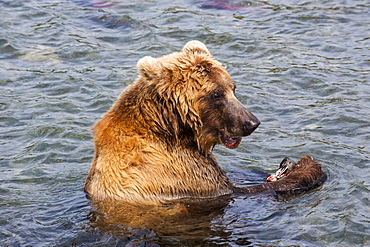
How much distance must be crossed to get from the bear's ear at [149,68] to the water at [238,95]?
1501 mm

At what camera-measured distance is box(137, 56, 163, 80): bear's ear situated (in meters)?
5.98

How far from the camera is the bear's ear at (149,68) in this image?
5980 millimetres

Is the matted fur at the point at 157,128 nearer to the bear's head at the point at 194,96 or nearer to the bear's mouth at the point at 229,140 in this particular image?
the bear's head at the point at 194,96

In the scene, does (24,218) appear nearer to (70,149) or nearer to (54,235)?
(54,235)

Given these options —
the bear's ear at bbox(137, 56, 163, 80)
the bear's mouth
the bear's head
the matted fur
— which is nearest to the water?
the matted fur

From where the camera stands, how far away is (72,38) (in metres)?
12.8

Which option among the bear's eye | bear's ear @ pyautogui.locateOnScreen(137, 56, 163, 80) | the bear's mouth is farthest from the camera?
the bear's mouth

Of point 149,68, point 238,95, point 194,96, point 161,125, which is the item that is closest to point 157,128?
point 161,125

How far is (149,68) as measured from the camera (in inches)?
236

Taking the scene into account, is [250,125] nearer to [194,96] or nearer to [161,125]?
[194,96]

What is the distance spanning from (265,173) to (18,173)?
3.55 metres

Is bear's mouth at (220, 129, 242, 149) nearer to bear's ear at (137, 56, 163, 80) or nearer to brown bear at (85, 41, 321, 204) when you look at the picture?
brown bear at (85, 41, 321, 204)

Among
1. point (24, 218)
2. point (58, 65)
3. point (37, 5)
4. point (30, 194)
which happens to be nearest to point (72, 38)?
point (58, 65)

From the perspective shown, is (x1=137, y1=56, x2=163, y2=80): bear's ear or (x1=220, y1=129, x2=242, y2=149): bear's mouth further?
(x1=220, y1=129, x2=242, y2=149): bear's mouth
